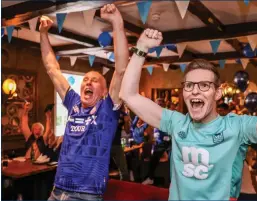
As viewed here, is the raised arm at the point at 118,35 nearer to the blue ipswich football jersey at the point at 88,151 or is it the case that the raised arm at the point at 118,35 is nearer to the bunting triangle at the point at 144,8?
the blue ipswich football jersey at the point at 88,151

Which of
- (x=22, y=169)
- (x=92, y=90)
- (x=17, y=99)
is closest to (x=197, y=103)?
(x=92, y=90)

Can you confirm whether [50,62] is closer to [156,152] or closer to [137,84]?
[137,84]

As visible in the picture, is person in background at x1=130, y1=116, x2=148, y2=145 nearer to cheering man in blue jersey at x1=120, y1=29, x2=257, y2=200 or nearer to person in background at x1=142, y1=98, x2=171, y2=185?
person in background at x1=142, y1=98, x2=171, y2=185

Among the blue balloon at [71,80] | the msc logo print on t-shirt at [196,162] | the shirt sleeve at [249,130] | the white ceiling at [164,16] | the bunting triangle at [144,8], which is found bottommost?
the msc logo print on t-shirt at [196,162]

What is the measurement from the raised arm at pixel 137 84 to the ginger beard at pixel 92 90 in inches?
23.5

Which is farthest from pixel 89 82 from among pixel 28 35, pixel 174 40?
pixel 28 35

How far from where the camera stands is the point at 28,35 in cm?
538

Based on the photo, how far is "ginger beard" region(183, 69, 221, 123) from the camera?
1.13 m

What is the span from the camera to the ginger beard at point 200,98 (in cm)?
113

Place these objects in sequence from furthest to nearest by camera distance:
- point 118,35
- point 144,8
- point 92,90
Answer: point 144,8
point 92,90
point 118,35

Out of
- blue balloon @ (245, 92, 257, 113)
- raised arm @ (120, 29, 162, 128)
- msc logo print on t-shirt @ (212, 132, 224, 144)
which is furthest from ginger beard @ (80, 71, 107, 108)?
blue balloon @ (245, 92, 257, 113)

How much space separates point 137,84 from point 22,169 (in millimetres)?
2711

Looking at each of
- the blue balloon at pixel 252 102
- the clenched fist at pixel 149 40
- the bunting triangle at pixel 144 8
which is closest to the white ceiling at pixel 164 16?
the bunting triangle at pixel 144 8

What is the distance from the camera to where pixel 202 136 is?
1.14 metres
